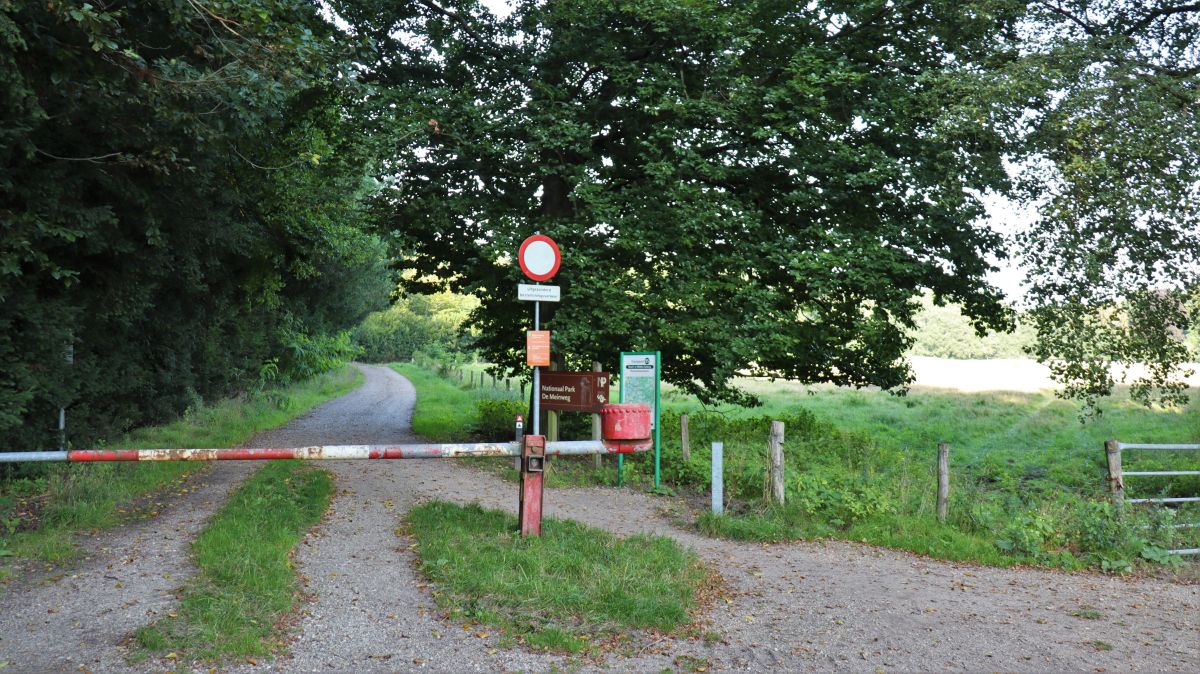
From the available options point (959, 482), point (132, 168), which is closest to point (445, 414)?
point (959, 482)

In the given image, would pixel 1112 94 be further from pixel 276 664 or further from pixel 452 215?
pixel 276 664

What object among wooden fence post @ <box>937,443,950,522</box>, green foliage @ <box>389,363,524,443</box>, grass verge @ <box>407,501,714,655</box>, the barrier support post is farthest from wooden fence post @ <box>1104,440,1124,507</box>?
green foliage @ <box>389,363,524,443</box>

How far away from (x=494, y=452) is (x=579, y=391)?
5480mm

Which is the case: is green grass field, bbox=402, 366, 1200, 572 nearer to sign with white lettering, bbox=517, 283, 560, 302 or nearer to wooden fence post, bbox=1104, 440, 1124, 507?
wooden fence post, bbox=1104, 440, 1124, 507

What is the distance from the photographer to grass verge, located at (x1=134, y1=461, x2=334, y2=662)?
16.7 ft

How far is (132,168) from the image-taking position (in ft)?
32.6

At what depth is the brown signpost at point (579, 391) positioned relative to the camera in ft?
43.5

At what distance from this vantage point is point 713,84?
1409 centimetres

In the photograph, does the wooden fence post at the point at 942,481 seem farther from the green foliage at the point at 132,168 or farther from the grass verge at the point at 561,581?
the green foliage at the point at 132,168

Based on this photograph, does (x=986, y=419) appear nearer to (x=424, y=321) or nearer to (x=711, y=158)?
(x=711, y=158)

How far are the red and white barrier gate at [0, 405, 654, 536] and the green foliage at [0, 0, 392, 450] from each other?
218cm

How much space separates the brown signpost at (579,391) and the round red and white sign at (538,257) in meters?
4.79

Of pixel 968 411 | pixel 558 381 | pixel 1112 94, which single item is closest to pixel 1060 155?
pixel 1112 94

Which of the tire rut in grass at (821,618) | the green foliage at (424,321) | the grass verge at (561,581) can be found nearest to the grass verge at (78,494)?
the tire rut in grass at (821,618)
